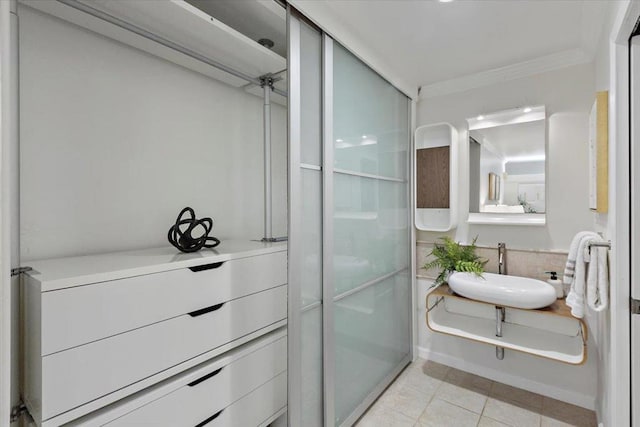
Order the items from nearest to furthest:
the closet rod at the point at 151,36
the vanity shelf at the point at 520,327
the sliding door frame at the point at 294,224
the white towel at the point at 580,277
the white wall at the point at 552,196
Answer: the closet rod at the point at 151,36, the sliding door frame at the point at 294,224, the white towel at the point at 580,277, the vanity shelf at the point at 520,327, the white wall at the point at 552,196

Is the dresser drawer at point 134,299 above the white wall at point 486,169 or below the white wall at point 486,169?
below

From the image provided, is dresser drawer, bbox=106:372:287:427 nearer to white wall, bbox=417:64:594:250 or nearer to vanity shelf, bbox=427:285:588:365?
vanity shelf, bbox=427:285:588:365

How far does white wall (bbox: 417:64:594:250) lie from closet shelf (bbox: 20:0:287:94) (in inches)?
70.4

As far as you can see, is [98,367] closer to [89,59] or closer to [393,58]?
[89,59]

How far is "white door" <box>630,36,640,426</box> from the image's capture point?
49.8 inches

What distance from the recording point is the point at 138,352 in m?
1.14

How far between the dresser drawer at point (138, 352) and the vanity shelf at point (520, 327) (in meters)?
1.45

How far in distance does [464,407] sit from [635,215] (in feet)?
5.17

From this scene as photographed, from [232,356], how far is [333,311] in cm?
58

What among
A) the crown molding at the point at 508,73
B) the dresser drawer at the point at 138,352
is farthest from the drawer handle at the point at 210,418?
the crown molding at the point at 508,73

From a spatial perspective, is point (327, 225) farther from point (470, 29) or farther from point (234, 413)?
point (470, 29)

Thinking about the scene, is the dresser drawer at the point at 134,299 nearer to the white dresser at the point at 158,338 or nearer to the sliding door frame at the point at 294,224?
the white dresser at the point at 158,338

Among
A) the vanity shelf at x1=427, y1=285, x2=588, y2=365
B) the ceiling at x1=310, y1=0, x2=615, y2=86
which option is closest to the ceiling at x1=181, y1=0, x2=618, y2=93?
the ceiling at x1=310, y1=0, x2=615, y2=86

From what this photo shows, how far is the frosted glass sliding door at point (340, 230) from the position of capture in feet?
4.93
